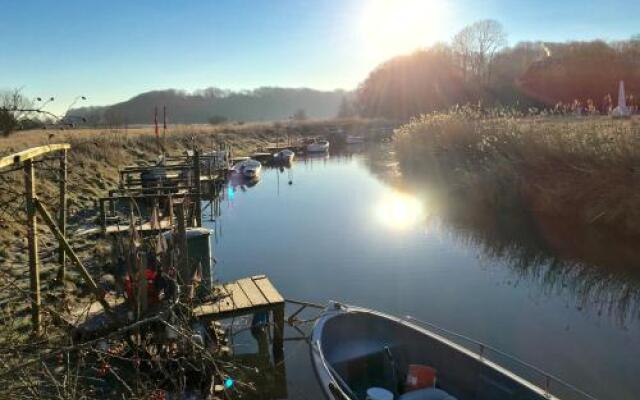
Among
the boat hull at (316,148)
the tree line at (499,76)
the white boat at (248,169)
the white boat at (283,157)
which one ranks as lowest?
the white boat at (248,169)

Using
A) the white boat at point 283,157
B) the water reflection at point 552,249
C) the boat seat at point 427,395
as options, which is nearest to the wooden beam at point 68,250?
the boat seat at point 427,395

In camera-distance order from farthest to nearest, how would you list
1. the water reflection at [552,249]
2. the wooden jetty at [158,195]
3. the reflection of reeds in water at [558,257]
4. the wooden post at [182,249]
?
the wooden jetty at [158,195]
the water reflection at [552,249]
the reflection of reeds in water at [558,257]
the wooden post at [182,249]

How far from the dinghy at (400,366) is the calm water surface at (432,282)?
870 mm

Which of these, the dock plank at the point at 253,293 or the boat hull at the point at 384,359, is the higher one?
the dock plank at the point at 253,293

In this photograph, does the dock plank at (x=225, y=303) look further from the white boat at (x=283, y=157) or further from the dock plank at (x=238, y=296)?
the white boat at (x=283, y=157)

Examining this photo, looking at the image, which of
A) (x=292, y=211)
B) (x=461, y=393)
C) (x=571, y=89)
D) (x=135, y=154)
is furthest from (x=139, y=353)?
(x=571, y=89)

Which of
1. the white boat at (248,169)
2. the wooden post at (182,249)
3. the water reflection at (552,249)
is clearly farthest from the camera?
the white boat at (248,169)

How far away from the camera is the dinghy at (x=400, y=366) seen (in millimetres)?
6441

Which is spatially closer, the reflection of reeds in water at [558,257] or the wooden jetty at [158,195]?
the reflection of reeds in water at [558,257]

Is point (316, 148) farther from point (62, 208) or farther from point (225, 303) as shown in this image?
point (225, 303)

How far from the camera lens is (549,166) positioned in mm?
17734

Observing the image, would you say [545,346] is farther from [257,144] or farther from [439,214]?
[257,144]

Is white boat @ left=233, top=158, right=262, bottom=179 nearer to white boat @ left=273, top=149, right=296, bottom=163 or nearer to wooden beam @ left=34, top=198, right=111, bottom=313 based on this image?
white boat @ left=273, top=149, right=296, bottom=163

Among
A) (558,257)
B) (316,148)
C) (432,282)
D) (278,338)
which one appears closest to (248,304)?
A: (278,338)
